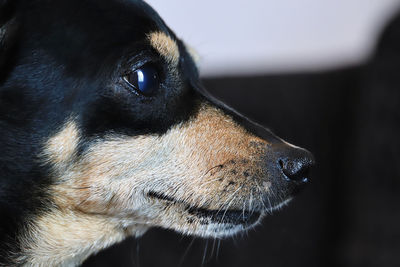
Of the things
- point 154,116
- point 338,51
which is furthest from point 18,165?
point 338,51

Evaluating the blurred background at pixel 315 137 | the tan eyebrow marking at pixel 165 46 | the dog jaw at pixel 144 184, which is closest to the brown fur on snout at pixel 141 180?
the dog jaw at pixel 144 184

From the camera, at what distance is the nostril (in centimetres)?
112

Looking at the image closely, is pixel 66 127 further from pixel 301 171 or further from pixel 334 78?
pixel 334 78

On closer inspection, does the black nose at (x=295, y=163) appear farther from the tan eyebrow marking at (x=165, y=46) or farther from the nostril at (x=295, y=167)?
the tan eyebrow marking at (x=165, y=46)

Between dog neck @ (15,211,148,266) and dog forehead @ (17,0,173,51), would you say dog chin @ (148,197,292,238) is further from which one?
dog forehead @ (17,0,173,51)

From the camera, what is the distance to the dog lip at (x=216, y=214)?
44.7 inches

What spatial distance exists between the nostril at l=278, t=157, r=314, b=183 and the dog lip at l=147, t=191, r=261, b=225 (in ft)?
0.36

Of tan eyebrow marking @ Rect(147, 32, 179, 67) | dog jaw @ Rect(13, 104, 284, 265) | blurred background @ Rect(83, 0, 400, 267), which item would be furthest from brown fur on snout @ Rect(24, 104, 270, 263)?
blurred background @ Rect(83, 0, 400, 267)

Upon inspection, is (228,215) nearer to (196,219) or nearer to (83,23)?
(196,219)

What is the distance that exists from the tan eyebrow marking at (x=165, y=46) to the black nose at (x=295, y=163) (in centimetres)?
31

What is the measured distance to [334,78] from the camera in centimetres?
240

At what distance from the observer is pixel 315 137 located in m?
2.28

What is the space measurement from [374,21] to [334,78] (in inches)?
31.2

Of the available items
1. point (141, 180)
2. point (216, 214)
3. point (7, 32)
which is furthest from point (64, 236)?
point (7, 32)
